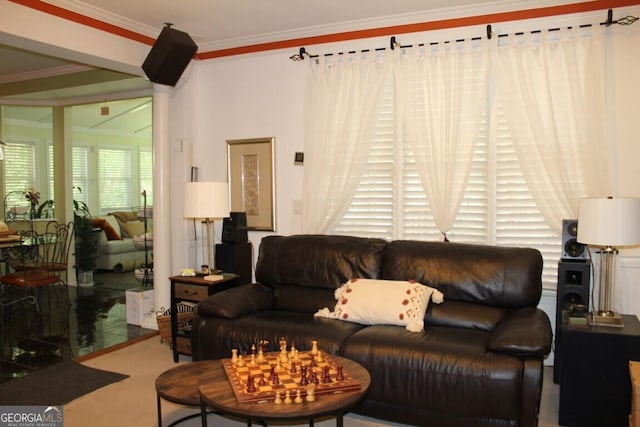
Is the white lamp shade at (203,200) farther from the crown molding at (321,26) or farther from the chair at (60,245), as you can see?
the chair at (60,245)

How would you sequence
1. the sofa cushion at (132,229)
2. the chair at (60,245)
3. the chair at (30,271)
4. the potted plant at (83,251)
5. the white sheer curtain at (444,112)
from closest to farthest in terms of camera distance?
1. the white sheer curtain at (444,112)
2. the chair at (30,271)
3. the chair at (60,245)
4. the potted plant at (83,251)
5. the sofa cushion at (132,229)

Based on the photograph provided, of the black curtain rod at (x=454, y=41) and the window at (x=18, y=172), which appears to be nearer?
the black curtain rod at (x=454, y=41)

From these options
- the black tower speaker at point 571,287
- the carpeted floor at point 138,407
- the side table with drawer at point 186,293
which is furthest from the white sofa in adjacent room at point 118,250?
the black tower speaker at point 571,287

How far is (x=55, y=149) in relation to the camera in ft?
22.1

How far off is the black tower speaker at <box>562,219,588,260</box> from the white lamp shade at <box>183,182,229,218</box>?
2.52 metres

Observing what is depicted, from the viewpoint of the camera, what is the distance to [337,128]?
164 inches

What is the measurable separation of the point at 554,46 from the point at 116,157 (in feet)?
28.4

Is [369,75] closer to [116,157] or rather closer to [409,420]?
[409,420]

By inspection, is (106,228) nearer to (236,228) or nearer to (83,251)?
(83,251)

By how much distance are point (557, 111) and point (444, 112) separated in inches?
31.1

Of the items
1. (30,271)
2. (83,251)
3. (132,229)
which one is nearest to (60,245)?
(83,251)

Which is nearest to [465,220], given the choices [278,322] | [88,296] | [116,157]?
[278,322]

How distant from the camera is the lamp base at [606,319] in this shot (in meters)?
2.88

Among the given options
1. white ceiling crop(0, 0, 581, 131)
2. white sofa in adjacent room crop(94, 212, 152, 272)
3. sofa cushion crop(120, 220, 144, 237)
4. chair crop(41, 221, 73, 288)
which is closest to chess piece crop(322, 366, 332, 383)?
→ white ceiling crop(0, 0, 581, 131)
